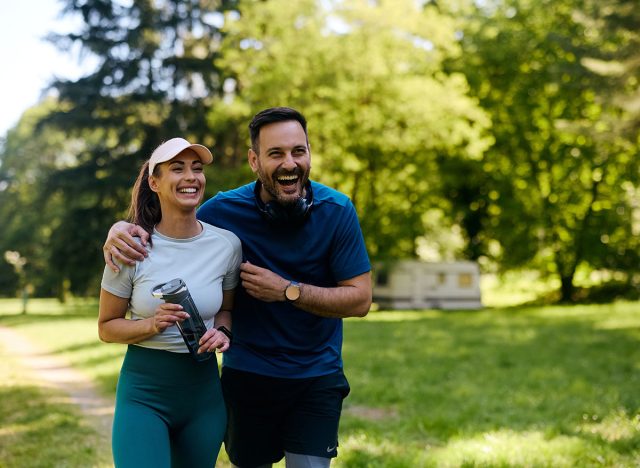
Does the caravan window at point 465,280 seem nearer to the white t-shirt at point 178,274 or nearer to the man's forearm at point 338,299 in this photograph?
the man's forearm at point 338,299

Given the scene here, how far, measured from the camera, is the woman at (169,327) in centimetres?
312

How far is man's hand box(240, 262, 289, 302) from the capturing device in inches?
132

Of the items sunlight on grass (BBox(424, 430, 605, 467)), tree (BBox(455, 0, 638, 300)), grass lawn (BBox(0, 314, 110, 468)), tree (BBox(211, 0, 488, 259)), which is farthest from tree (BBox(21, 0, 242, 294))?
sunlight on grass (BBox(424, 430, 605, 467))

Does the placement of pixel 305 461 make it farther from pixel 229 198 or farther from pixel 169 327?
pixel 229 198

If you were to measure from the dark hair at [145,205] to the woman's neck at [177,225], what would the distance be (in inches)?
2.6

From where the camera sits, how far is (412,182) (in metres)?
29.2

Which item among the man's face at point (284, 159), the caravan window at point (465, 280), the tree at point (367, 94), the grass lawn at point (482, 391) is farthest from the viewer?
the caravan window at point (465, 280)

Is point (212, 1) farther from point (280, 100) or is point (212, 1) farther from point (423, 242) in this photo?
point (423, 242)

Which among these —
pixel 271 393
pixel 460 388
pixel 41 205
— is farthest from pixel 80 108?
pixel 271 393

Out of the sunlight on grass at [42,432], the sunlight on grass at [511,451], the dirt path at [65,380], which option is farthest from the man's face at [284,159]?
the dirt path at [65,380]

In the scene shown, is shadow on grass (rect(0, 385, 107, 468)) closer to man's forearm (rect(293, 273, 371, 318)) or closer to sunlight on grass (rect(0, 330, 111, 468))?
sunlight on grass (rect(0, 330, 111, 468))

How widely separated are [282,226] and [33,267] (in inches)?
1691

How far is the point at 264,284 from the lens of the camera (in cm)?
335

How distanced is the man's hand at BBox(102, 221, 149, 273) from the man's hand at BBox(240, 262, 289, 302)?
1.58 ft
